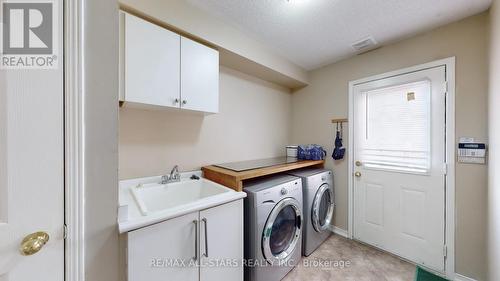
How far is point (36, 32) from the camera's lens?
0.70 metres

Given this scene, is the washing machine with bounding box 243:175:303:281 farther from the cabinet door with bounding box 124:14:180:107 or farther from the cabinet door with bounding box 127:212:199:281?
the cabinet door with bounding box 124:14:180:107

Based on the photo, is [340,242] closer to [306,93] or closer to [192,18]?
[306,93]

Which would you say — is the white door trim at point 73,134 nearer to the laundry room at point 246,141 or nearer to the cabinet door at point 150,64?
the laundry room at point 246,141

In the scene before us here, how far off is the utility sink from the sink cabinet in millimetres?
239

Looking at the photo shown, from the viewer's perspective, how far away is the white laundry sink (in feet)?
3.15

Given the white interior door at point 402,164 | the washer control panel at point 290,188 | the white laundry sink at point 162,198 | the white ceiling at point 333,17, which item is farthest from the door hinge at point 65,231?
the white interior door at point 402,164

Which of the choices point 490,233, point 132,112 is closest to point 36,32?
point 132,112

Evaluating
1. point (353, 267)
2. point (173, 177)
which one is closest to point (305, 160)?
point (353, 267)

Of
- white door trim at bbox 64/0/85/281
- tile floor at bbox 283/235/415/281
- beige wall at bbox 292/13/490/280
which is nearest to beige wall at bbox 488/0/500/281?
beige wall at bbox 292/13/490/280

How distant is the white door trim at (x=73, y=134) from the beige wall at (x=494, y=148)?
94.5 inches

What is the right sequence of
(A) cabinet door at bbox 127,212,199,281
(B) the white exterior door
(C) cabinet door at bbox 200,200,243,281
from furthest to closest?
(C) cabinet door at bbox 200,200,243,281 → (A) cabinet door at bbox 127,212,199,281 → (B) the white exterior door

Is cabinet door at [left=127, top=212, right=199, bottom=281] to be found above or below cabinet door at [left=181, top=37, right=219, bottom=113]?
below

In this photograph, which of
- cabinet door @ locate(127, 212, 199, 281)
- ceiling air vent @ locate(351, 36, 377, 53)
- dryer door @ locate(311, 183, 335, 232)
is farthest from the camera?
dryer door @ locate(311, 183, 335, 232)

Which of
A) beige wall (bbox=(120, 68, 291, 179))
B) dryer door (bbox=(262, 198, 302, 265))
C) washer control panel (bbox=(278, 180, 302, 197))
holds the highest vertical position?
beige wall (bbox=(120, 68, 291, 179))
